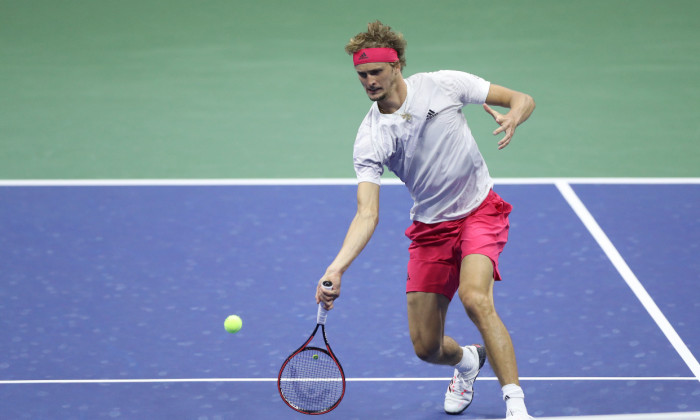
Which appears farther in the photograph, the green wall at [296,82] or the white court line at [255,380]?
the green wall at [296,82]

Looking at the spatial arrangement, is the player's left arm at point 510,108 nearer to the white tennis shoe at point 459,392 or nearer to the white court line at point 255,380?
the white tennis shoe at point 459,392

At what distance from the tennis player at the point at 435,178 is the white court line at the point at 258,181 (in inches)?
145

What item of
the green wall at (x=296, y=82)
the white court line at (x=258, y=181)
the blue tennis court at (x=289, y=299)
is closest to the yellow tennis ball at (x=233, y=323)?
the blue tennis court at (x=289, y=299)

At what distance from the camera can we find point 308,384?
→ 5613 millimetres

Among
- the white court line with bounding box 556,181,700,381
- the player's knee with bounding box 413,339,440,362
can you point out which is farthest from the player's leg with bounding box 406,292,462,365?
the white court line with bounding box 556,181,700,381

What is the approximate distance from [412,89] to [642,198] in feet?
13.4

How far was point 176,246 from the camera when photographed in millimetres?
8188

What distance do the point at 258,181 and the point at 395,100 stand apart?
424cm

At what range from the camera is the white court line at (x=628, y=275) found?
21.2 feet

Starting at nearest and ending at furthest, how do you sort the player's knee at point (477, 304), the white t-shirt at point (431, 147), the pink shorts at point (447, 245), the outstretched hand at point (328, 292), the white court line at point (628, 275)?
1. the outstretched hand at point (328, 292)
2. the player's knee at point (477, 304)
3. the white t-shirt at point (431, 147)
4. the pink shorts at point (447, 245)
5. the white court line at point (628, 275)

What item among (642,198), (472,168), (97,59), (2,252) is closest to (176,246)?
(2,252)

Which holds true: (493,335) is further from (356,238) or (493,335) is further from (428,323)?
(356,238)

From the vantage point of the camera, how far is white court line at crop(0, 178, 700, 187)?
371 inches

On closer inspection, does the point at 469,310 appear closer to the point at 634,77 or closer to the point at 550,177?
the point at 550,177
